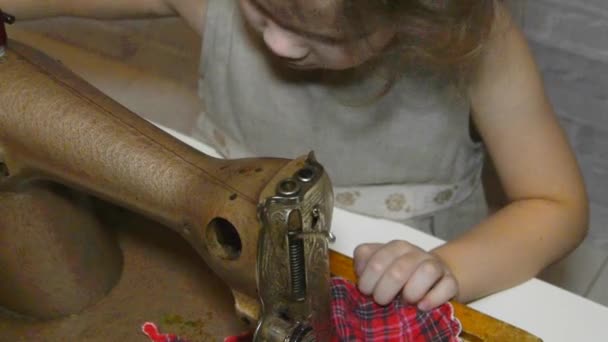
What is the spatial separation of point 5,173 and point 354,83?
0.45 metres

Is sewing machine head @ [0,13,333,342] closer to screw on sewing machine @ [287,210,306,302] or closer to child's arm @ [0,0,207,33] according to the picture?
screw on sewing machine @ [287,210,306,302]

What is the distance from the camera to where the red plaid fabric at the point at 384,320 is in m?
0.76

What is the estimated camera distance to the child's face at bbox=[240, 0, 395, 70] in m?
0.79

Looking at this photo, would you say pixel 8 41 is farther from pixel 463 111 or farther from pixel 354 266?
pixel 463 111

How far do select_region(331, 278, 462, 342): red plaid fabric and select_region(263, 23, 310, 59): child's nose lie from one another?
0.21m

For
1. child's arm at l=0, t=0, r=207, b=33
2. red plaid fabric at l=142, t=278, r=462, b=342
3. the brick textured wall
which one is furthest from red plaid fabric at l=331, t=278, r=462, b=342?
the brick textured wall

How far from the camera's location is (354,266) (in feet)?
2.75

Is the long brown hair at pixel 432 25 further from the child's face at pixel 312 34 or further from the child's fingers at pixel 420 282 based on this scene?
the child's fingers at pixel 420 282

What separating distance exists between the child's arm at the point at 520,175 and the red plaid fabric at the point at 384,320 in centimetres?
12

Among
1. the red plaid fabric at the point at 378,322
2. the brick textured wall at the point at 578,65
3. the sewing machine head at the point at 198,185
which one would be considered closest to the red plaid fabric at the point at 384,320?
the red plaid fabric at the point at 378,322

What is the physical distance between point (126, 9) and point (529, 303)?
2.18 ft

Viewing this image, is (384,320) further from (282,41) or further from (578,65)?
(578,65)

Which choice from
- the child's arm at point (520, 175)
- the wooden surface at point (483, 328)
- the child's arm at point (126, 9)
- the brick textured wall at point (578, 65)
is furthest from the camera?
the brick textured wall at point (578, 65)

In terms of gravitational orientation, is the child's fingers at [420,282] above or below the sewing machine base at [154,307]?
above
